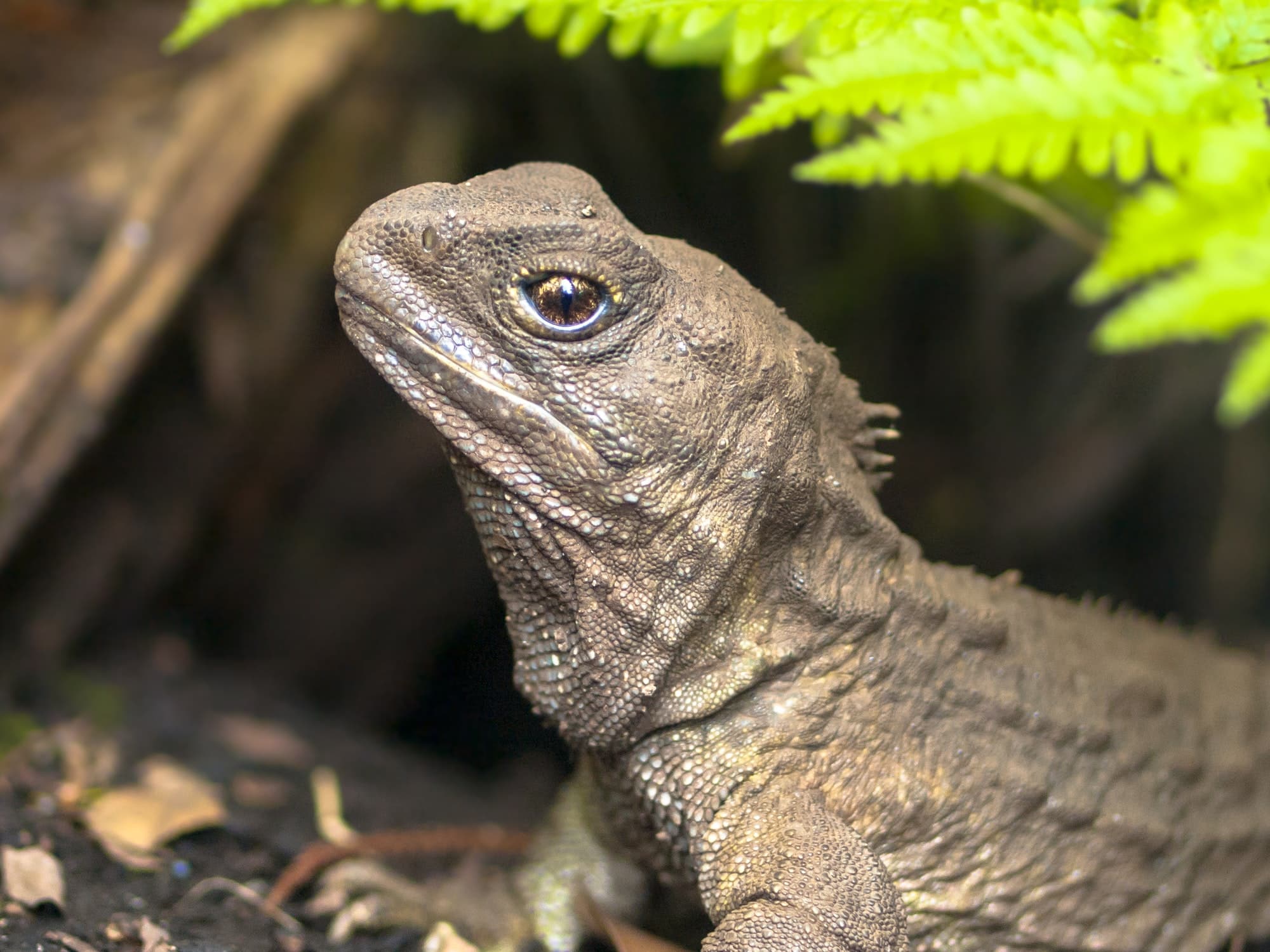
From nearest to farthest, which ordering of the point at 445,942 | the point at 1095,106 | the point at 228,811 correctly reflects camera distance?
1. the point at 1095,106
2. the point at 445,942
3. the point at 228,811

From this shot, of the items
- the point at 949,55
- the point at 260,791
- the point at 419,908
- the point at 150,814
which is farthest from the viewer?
the point at 260,791

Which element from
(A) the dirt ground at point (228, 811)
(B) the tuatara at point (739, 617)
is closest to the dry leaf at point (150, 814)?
(A) the dirt ground at point (228, 811)

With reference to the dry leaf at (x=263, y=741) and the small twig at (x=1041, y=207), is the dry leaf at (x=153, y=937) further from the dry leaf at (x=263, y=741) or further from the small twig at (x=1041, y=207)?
the small twig at (x=1041, y=207)

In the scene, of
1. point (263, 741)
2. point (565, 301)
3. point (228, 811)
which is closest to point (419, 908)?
point (228, 811)

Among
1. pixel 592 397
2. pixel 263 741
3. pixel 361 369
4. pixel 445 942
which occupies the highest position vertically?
pixel 592 397

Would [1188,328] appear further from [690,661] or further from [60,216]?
[60,216]

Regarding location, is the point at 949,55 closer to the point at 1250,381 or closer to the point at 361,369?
the point at 1250,381
